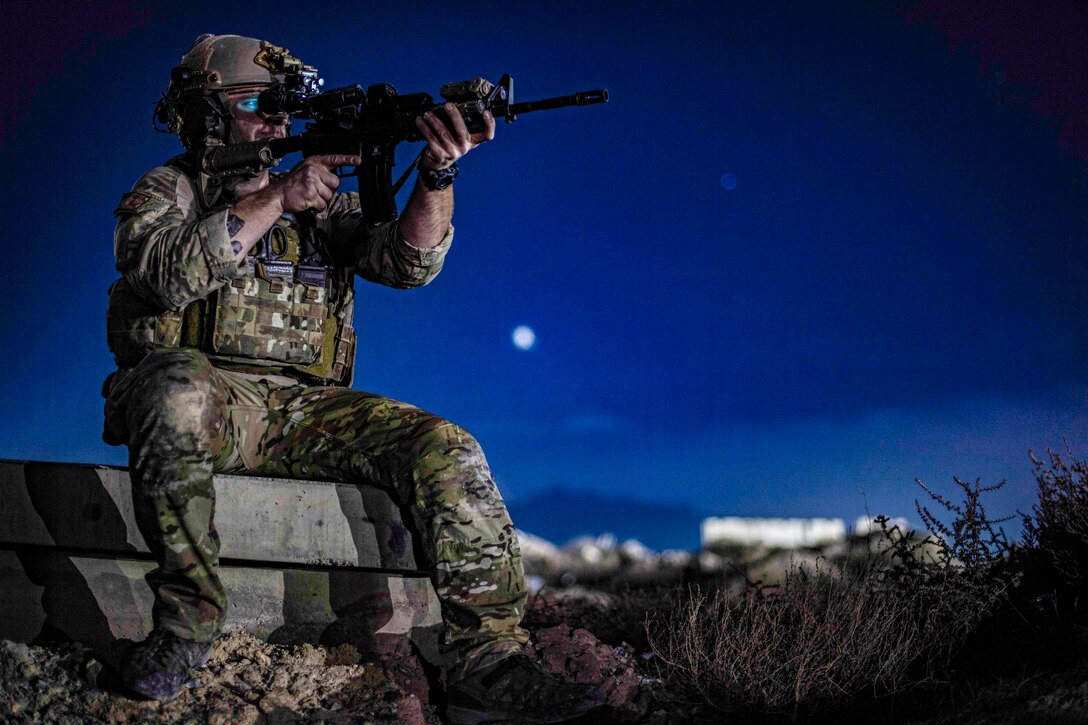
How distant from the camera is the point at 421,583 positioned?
411 centimetres

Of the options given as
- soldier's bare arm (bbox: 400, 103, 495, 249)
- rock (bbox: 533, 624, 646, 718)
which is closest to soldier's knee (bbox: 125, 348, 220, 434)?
soldier's bare arm (bbox: 400, 103, 495, 249)

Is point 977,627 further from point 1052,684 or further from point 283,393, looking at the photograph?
point 283,393

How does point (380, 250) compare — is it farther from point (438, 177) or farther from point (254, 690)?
point (254, 690)

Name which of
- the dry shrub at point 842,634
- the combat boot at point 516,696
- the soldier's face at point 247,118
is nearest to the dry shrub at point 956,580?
the dry shrub at point 842,634

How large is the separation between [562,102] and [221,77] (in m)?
1.83

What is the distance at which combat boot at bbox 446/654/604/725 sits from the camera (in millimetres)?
3277

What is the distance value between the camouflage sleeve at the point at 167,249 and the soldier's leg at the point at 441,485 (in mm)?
686

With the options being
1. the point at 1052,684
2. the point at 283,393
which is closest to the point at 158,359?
the point at 283,393

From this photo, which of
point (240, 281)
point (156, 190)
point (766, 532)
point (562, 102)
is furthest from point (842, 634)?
point (766, 532)

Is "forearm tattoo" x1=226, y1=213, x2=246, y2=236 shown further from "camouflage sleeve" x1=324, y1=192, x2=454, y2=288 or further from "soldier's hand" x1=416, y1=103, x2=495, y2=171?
"soldier's hand" x1=416, y1=103, x2=495, y2=171

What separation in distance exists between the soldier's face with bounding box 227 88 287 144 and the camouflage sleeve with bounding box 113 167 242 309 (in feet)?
1.94

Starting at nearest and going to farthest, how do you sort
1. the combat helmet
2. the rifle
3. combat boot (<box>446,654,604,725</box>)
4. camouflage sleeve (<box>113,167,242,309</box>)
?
combat boot (<box>446,654,604,725</box>) → camouflage sleeve (<box>113,167,242,309</box>) → the rifle → the combat helmet

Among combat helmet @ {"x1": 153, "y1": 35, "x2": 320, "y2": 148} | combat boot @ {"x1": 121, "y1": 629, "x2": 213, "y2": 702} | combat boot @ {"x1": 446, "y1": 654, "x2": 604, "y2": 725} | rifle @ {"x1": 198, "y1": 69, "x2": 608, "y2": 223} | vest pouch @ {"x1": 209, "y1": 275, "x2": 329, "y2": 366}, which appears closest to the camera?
combat boot @ {"x1": 446, "y1": 654, "x2": 604, "y2": 725}

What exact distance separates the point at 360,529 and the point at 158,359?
3.65 feet
